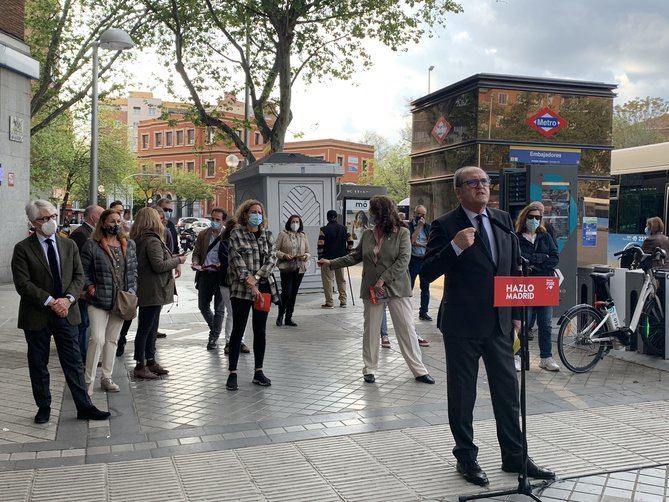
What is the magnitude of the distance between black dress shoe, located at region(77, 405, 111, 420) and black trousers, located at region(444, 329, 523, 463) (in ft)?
9.98

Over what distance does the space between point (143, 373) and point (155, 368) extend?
0.54 ft

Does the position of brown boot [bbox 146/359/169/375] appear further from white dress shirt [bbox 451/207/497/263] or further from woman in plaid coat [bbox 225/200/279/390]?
white dress shirt [bbox 451/207/497/263]

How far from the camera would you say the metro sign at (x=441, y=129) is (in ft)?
43.4

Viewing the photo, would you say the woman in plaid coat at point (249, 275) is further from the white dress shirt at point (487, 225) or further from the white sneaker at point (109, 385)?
the white dress shirt at point (487, 225)

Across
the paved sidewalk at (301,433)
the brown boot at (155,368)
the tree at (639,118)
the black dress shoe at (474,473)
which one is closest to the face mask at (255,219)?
the paved sidewalk at (301,433)

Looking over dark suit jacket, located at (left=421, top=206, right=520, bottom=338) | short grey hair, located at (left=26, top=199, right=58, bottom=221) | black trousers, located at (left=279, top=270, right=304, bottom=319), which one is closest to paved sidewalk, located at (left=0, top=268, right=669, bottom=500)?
dark suit jacket, located at (left=421, top=206, right=520, bottom=338)

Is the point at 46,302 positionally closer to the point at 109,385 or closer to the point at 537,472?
the point at 109,385

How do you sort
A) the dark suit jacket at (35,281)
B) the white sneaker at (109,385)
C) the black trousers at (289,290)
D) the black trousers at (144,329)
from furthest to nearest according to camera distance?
the black trousers at (289,290) → the black trousers at (144,329) → the white sneaker at (109,385) → the dark suit jacket at (35,281)

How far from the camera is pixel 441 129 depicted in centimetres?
1345

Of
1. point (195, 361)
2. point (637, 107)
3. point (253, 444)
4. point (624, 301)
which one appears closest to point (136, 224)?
point (195, 361)

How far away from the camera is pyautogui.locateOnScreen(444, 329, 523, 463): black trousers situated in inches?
179

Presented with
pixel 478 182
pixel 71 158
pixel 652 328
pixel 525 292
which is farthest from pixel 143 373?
pixel 71 158

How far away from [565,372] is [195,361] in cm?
433

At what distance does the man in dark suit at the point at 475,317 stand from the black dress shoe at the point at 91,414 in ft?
9.96
